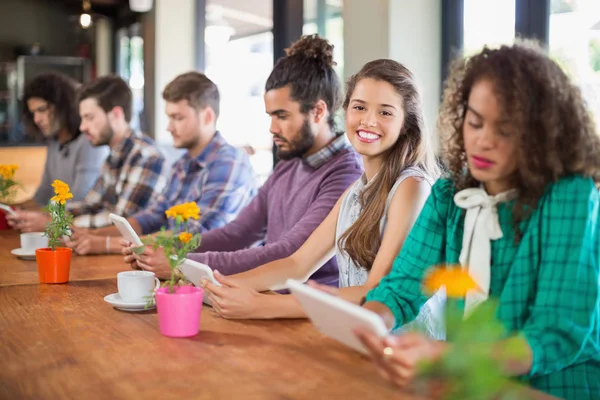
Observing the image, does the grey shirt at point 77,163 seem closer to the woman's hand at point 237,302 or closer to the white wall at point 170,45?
the white wall at point 170,45

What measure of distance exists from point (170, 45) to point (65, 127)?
178cm

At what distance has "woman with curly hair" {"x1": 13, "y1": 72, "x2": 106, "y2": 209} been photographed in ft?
14.0

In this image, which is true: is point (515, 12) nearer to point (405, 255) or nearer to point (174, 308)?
point (405, 255)

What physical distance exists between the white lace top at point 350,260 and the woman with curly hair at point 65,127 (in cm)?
254

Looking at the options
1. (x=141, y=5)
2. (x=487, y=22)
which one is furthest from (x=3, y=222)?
(x=141, y=5)

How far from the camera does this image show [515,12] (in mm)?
2723

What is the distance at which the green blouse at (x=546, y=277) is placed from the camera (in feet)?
4.33

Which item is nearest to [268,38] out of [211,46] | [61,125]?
[211,46]

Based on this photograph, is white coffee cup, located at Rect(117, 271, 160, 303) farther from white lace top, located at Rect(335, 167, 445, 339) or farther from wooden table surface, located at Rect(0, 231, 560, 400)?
white lace top, located at Rect(335, 167, 445, 339)

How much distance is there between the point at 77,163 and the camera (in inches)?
169

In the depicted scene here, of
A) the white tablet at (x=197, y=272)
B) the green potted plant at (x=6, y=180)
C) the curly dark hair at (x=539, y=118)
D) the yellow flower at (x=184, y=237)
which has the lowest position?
the white tablet at (x=197, y=272)

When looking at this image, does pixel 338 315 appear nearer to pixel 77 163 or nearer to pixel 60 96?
pixel 77 163

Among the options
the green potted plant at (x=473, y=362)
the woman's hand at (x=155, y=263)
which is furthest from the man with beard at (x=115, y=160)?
the green potted plant at (x=473, y=362)

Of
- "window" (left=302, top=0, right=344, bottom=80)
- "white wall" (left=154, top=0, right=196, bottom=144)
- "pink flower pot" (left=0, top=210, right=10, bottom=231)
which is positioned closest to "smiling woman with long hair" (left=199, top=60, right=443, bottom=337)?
"window" (left=302, top=0, right=344, bottom=80)
